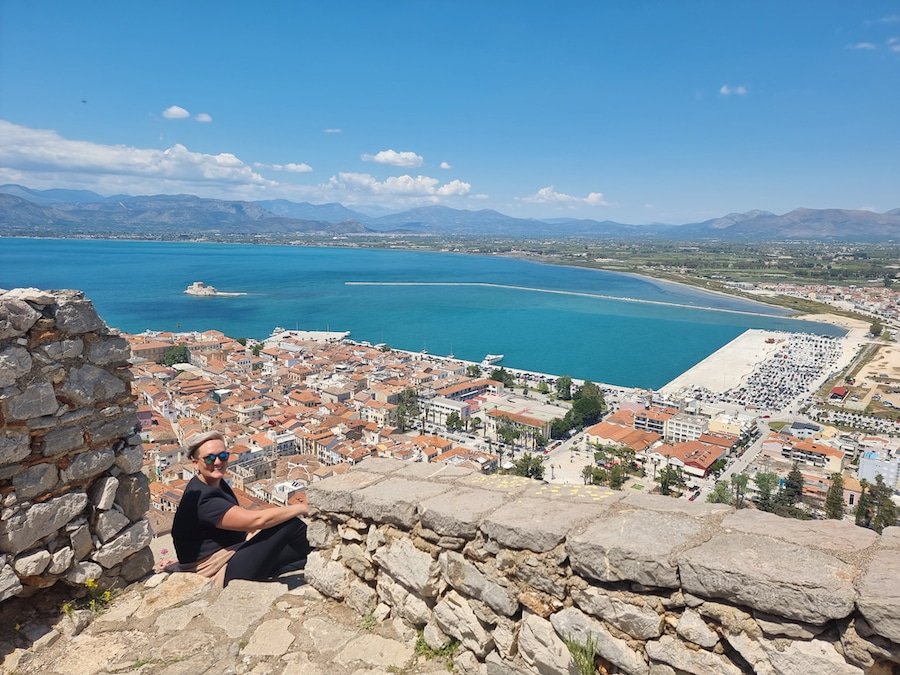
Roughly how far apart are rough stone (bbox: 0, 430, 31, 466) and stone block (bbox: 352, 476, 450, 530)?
1.85 meters

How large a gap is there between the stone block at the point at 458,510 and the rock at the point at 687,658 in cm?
94

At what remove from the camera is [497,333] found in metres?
68.1

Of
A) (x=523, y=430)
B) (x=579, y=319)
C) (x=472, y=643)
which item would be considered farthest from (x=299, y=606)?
(x=579, y=319)

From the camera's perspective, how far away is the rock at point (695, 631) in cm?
215

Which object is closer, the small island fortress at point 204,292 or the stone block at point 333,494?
the stone block at point 333,494

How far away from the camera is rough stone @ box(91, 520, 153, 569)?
3455mm

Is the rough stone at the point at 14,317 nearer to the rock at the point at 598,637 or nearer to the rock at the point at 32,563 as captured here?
the rock at the point at 32,563

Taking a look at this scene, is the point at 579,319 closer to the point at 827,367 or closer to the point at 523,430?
the point at 827,367

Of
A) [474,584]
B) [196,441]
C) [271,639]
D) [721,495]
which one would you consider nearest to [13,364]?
[196,441]

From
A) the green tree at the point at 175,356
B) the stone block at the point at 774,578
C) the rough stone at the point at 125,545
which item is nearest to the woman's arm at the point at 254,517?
the rough stone at the point at 125,545

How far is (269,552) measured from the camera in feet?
11.6

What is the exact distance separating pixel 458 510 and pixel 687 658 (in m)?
1.21

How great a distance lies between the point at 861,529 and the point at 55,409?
4.22 metres

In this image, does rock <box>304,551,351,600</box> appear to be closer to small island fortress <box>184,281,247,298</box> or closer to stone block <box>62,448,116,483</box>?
stone block <box>62,448,116,483</box>
